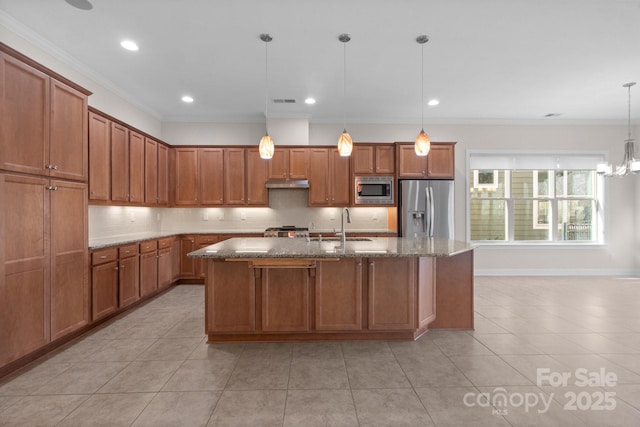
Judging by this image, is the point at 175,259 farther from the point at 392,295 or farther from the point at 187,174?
the point at 392,295

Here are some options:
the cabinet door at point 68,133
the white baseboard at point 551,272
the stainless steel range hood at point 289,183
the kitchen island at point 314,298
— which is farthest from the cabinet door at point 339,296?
the white baseboard at point 551,272

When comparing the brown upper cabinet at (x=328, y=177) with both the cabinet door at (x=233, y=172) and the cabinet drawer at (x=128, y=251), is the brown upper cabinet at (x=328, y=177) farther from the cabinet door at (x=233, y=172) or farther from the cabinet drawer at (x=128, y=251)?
the cabinet drawer at (x=128, y=251)

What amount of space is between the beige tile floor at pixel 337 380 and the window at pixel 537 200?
9.91ft

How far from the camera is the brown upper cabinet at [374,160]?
19.2 ft

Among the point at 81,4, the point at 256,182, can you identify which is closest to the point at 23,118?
the point at 81,4

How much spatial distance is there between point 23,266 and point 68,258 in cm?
45

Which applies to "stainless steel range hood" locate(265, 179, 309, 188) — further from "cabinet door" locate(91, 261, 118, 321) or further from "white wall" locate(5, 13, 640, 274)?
"cabinet door" locate(91, 261, 118, 321)

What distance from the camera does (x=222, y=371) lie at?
2539 millimetres

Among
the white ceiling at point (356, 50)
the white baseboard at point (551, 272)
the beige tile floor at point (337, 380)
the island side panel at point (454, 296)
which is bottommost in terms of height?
the beige tile floor at point (337, 380)

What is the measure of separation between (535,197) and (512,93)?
257 centimetres

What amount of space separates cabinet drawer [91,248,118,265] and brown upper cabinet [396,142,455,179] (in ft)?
15.2

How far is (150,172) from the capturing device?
5152mm

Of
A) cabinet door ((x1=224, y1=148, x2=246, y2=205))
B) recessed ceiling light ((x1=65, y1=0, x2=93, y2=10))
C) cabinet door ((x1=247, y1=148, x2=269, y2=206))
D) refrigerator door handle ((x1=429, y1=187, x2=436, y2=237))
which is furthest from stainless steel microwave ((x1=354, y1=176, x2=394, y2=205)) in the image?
recessed ceiling light ((x1=65, y1=0, x2=93, y2=10))

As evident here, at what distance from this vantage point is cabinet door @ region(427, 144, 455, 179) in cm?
578
